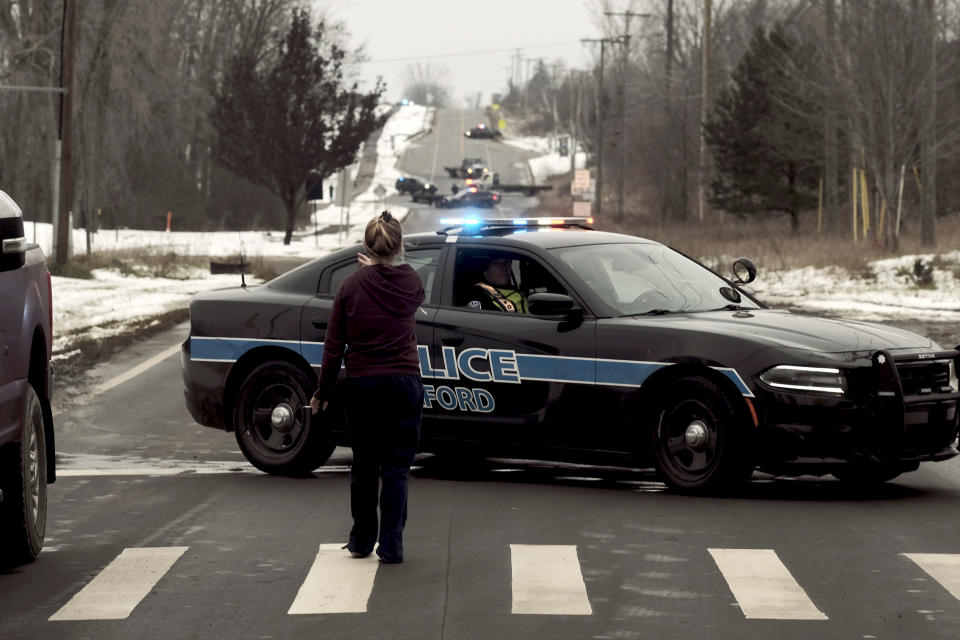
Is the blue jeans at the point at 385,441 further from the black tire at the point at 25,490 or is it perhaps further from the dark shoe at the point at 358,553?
the black tire at the point at 25,490

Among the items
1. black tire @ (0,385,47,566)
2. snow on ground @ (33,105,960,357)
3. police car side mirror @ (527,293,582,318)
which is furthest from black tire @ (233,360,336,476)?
snow on ground @ (33,105,960,357)

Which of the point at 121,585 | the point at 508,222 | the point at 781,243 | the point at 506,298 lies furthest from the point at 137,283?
the point at 121,585

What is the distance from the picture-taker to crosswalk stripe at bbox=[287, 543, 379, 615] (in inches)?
281

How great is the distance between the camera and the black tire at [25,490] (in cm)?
775

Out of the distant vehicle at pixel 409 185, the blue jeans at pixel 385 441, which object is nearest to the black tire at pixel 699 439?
the blue jeans at pixel 385 441

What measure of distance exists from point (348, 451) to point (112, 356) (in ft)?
26.9

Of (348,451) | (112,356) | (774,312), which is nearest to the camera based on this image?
(774,312)

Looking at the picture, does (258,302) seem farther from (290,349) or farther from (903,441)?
(903,441)

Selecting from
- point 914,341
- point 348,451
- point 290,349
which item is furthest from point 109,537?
point 914,341

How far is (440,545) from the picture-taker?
851 cm

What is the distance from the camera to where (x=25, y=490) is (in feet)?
25.6

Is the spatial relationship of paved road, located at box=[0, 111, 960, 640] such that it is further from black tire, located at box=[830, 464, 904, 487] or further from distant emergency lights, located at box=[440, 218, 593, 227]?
distant emergency lights, located at box=[440, 218, 593, 227]

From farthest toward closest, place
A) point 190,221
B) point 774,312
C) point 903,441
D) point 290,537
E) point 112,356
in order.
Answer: point 190,221
point 112,356
point 774,312
point 903,441
point 290,537

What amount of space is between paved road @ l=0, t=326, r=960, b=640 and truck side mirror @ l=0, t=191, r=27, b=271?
1415 mm
